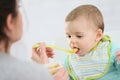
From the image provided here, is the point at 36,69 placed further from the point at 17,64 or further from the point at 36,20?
the point at 36,20

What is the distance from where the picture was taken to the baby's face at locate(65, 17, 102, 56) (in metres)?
1.04

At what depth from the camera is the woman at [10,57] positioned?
0.50m

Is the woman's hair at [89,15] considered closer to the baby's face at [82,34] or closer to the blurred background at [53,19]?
the baby's face at [82,34]

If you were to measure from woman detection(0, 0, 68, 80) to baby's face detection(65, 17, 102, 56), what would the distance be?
0.52 metres

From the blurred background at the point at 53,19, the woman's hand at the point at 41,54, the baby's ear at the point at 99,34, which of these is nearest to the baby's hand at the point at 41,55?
the woman's hand at the point at 41,54

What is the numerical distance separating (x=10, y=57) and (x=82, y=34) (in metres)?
0.56

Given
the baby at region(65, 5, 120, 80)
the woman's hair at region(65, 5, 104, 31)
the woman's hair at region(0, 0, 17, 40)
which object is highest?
the woman's hair at region(0, 0, 17, 40)

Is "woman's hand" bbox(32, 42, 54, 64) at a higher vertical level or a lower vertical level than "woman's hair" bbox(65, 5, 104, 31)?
lower

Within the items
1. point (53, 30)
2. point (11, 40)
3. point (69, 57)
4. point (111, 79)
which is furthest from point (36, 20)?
point (11, 40)

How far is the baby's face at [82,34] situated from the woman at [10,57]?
1.70 ft

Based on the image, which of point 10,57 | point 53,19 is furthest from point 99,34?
point 10,57

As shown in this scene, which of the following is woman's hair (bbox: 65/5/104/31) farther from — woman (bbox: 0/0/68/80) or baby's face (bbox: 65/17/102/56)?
woman (bbox: 0/0/68/80)

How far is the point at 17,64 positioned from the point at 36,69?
4 cm

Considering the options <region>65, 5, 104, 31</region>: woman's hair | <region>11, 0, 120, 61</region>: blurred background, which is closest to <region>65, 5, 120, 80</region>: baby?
<region>65, 5, 104, 31</region>: woman's hair
